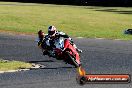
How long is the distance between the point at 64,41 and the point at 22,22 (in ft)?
136

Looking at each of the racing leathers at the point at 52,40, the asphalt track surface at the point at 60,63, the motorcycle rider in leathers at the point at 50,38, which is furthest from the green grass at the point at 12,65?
the racing leathers at the point at 52,40

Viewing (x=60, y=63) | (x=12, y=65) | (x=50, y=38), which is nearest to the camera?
(x=50, y=38)

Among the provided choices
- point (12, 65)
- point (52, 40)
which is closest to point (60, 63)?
point (12, 65)

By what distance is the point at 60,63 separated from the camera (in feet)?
73.5

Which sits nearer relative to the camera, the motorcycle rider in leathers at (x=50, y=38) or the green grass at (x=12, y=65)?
the motorcycle rider in leathers at (x=50, y=38)

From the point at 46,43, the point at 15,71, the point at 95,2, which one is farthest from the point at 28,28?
the point at 95,2

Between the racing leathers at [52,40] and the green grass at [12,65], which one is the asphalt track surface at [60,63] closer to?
the green grass at [12,65]

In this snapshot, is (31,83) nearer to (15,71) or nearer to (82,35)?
(15,71)

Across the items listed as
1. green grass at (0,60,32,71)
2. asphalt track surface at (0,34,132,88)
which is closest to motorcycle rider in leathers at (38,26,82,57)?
asphalt track surface at (0,34,132,88)

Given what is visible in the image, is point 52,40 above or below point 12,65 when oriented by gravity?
above

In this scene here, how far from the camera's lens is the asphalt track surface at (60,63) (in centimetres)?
1667

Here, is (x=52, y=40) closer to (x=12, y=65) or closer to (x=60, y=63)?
(x=12, y=65)

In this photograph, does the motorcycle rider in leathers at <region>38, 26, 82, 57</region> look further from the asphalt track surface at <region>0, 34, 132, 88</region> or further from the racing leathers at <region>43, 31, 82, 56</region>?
the asphalt track surface at <region>0, 34, 132, 88</region>

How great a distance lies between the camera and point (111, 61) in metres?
23.7
